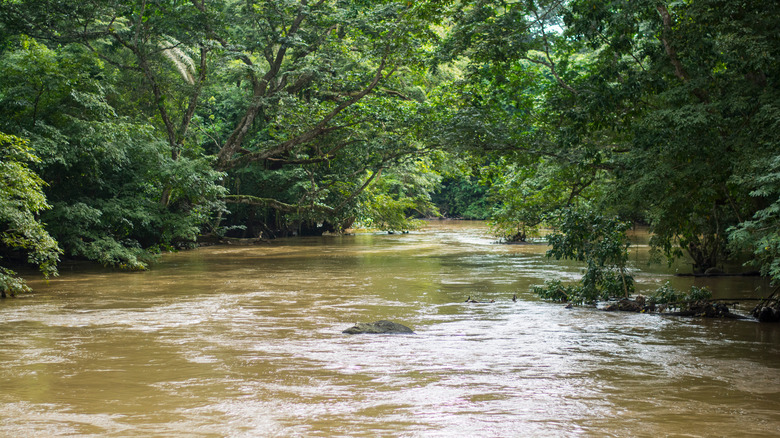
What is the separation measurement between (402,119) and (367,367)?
15240 mm

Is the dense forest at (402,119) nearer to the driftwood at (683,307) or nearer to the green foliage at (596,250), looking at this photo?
the green foliage at (596,250)

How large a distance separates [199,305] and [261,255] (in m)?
11.2

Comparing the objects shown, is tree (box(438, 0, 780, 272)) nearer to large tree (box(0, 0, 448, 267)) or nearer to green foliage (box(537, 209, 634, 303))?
green foliage (box(537, 209, 634, 303))

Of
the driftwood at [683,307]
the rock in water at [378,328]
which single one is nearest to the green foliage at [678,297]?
the driftwood at [683,307]

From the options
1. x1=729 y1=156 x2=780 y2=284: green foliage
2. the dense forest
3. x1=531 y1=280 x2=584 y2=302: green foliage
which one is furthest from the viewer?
x1=531 y1=280 x2=584 y2=302: green foliage

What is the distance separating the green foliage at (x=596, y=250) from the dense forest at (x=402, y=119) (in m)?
0.04

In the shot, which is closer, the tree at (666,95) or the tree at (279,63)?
the tree at (666,95)

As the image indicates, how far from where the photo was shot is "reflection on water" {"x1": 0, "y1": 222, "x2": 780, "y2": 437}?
495 centimetres

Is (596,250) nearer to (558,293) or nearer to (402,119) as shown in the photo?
(558,293)

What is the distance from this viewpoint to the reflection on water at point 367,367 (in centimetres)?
495

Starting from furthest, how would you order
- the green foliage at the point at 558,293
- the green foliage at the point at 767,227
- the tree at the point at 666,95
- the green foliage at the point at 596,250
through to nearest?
the green foliage at the point at 558,293
the green foliage at the point at 596,250
the tree at the point at 666,95
the green foliage at the point at 767,227

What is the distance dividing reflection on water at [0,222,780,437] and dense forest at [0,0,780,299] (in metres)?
1.57

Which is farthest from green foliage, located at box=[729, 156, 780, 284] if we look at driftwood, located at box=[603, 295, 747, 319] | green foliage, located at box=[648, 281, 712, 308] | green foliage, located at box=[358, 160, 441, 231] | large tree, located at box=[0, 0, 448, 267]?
green foliage, located at box=[358, 160, 441, 231]

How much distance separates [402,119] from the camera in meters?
21.1
